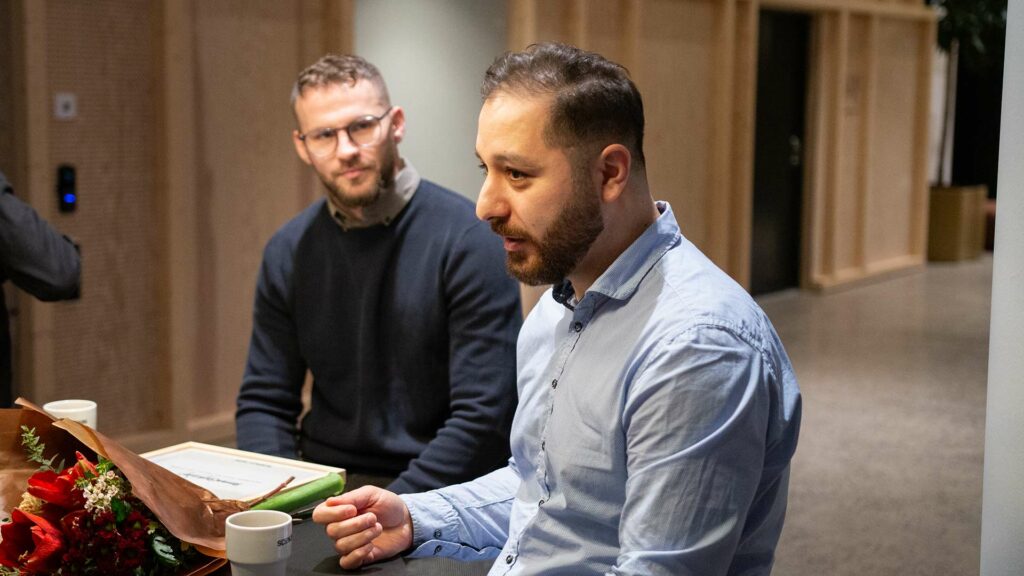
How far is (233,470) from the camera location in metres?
2.08

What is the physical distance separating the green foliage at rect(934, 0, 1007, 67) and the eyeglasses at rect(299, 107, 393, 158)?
9311 millimetres

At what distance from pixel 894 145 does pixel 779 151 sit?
1.51 meters

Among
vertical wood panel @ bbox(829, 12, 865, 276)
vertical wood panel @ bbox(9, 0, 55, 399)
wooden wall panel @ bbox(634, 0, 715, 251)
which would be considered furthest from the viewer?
vertical wood panel @ bbox(829, 12, 865, 276)

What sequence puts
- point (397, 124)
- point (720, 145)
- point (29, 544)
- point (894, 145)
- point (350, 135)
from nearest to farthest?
point (29, 544) < point (350, 135) < point (397, 124) < point (720, 145) < point (894, 145)

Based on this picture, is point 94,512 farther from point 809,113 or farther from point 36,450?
point 809,113

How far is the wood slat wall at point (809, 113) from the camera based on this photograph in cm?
744

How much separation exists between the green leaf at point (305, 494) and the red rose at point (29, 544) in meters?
0.37

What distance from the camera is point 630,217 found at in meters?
1.69

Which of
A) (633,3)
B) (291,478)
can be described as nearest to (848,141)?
(633,3)

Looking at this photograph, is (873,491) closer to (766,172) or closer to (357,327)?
(357,327)

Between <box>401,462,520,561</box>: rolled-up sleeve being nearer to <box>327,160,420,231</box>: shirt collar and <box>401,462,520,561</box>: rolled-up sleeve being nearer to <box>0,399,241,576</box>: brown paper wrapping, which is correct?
<box>0,399,241,576</box>: brown paper wrapping

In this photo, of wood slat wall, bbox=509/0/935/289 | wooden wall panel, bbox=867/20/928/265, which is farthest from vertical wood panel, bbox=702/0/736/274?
wooden wall panel, bbox=867/20/928/265

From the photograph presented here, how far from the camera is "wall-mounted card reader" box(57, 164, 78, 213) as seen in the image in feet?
15.0

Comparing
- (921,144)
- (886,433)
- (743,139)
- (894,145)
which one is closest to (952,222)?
(921,144)
